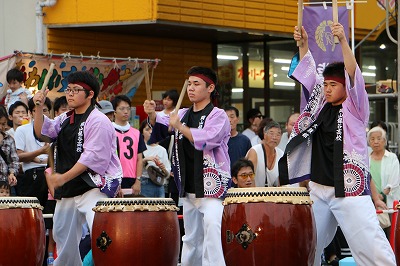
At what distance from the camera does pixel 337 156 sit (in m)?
7.75

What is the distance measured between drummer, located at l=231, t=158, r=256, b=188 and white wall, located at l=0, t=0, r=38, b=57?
6.45 metres

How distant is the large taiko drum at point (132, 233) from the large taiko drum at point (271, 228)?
652 millimetres

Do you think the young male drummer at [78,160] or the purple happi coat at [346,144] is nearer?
the purple happi coat at [346,144]

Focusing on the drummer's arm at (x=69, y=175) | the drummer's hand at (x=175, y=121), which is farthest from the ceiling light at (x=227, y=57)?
the drummer's arm at (x=69, y=175)

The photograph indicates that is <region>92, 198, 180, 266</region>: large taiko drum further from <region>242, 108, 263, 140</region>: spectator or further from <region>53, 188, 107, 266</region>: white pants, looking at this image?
<region>242, 108, 263, 140</region>: spectator

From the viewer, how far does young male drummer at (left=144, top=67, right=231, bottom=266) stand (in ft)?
28.8

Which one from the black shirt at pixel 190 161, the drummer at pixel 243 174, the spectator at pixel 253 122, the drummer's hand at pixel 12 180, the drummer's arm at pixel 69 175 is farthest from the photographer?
the spectator at pixel 253 122

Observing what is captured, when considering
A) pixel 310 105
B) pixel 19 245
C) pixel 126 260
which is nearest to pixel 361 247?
pixel 310 105

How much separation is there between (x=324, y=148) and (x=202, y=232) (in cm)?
174

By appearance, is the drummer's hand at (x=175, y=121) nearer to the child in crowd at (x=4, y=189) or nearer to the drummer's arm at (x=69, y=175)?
the drummer's arm at (x=69, y=175)

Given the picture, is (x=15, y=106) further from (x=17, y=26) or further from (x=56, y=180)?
(x=17, y=26)

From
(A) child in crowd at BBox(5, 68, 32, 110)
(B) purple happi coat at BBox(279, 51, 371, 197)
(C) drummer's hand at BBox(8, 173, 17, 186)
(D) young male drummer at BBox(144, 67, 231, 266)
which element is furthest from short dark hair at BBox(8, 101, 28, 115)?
(B) purple happi coat at BBox(279, 51, 371, 197)

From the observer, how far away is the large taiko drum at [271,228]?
24.6 ft

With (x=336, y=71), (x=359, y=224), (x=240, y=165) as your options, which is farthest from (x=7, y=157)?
(x=359, y=224)
